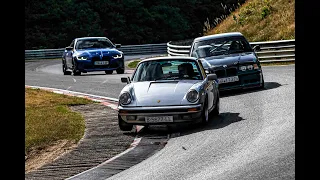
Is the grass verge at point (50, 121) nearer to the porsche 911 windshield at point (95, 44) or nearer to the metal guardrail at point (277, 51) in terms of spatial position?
the porsche 911 windshield at point (95, 44)

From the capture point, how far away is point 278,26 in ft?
114

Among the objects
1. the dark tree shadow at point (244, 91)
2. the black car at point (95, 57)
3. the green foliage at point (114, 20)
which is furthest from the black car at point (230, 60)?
the green foliage at point (114, 20)

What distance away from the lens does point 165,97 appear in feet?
35.8

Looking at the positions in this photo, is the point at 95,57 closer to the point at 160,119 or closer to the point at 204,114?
the point at 204,114

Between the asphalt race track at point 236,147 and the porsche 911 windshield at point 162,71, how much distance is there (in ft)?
3.25

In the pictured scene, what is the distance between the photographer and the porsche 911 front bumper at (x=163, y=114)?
1070cm

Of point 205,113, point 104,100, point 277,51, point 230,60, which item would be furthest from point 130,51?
point 205,113

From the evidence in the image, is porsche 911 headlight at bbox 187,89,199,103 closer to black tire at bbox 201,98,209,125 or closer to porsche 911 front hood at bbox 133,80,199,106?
porsche 911 front hood at bbox 133,80,199,106

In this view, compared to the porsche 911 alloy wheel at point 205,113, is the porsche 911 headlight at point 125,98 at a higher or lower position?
higher

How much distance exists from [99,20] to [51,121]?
48527mm

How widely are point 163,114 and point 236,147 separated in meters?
2.23

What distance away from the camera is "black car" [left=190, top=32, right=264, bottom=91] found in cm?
1602
